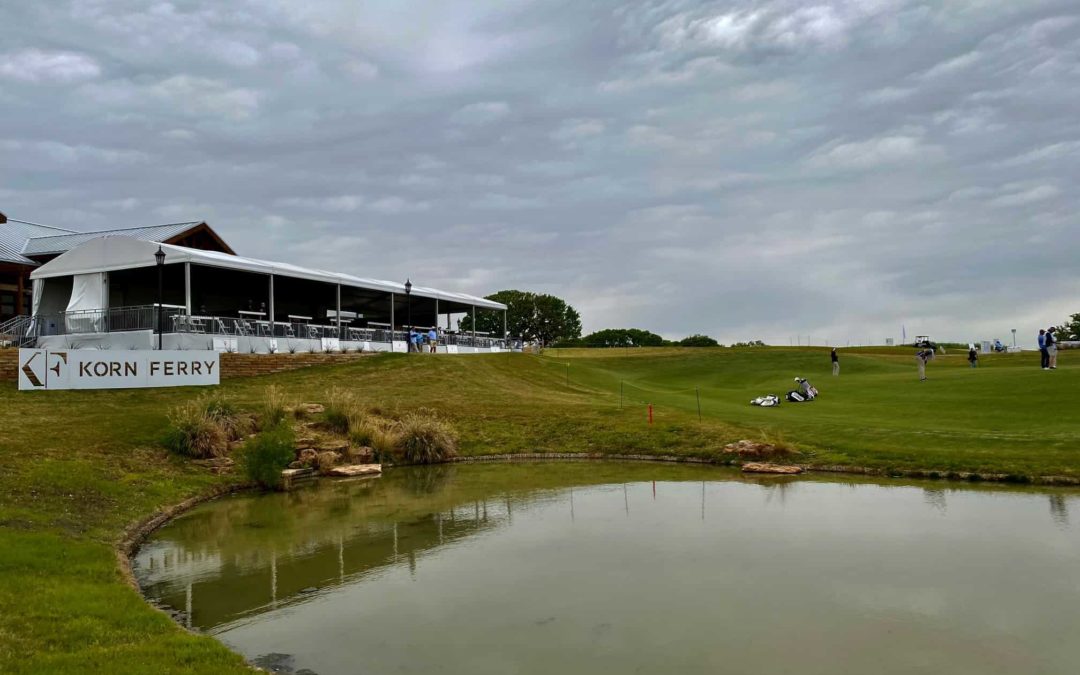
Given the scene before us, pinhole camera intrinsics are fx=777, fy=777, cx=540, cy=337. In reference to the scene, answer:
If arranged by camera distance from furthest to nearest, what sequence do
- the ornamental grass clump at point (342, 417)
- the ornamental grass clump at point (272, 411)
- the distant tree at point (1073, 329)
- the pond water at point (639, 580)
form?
→ the distant tree at point (1073, 329)
the ornamental grass clump at point (342, 417)
the ornamental grass clump at point (272, 411)
the pond water at point (639, 580)

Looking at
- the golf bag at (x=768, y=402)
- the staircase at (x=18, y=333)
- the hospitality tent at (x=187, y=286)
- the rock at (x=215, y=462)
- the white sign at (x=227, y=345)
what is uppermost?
the hospitality tent at (x=187, y=286)

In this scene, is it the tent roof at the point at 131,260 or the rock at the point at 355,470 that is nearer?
the rock at the point at 355,470

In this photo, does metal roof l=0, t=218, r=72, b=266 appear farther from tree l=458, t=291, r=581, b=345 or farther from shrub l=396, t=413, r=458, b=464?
tree l=458, t=291, r=581, b=345

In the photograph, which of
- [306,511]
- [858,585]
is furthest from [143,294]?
[858,585]

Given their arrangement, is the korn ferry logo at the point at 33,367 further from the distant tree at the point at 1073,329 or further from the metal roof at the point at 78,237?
the distant tree at the point at 1073,329

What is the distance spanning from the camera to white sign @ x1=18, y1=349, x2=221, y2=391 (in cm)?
2128

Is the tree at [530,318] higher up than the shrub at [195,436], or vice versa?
the tree at [530,318]

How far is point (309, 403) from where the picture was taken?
22.7 meters

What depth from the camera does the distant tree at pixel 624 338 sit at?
108938 mm

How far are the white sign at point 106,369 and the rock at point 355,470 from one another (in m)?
7.93

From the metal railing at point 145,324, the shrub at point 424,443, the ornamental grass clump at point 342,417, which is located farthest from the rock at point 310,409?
the metal railing at point 145,324

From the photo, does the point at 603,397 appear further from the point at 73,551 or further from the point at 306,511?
the point at 73,551

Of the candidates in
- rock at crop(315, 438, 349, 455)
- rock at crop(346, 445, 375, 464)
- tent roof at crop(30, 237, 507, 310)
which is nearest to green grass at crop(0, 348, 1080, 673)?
rock at crop(315, 438, 349, 455)

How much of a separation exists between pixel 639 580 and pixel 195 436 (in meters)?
12.7
